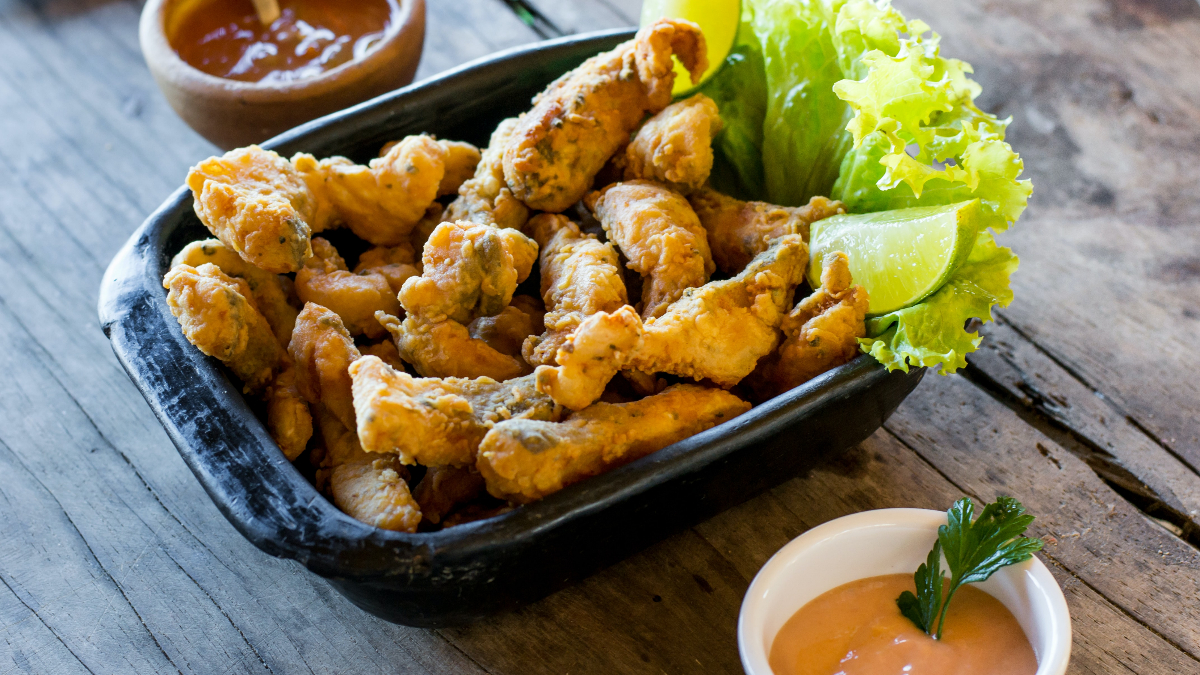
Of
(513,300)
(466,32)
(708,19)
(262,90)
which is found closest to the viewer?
(513,300)

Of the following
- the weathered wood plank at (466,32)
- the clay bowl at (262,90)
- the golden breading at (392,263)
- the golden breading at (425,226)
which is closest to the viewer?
the golden breading at (392,263)

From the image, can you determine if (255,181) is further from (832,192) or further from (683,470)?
(832,192)

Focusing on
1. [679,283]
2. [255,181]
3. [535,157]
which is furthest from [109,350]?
[679,283]

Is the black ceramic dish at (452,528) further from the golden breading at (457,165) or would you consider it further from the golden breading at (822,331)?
the golden breading at (457,165)

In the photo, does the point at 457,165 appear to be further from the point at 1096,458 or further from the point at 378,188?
the point at 1096,458

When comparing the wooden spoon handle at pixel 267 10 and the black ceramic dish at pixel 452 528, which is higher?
the wooden spoon handle at pixel 267 10

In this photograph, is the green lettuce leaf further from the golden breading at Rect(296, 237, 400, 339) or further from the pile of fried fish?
the golden breading at Rect(296, 237, 400, 339)

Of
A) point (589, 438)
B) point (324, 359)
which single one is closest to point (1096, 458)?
point (589, 438)

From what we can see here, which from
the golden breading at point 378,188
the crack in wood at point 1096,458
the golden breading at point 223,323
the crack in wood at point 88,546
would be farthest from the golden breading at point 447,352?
the crack in wood at point 1096,458
